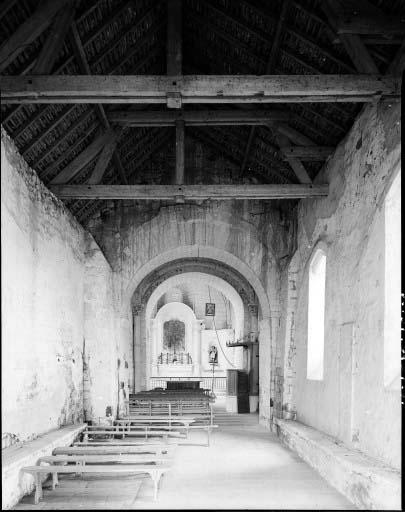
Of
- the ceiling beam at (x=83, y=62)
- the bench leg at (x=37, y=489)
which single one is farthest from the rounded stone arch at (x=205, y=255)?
the bench leg at (x=37, y=489)

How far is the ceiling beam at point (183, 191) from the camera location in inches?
393

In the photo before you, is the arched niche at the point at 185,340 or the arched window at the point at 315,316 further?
the arched niche at the point at 185,340

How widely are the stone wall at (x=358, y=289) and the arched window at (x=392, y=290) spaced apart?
11 cm

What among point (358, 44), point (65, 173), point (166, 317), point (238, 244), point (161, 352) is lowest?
point (161, 352)

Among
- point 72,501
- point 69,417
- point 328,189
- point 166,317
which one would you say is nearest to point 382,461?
point 72,501

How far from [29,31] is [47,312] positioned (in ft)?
16.0

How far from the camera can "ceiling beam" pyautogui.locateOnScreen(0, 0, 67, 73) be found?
659cm

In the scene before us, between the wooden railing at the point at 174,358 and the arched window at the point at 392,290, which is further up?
the arched window at the point at 392,290

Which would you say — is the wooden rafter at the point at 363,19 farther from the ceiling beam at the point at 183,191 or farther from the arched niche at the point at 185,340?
the arched niche at the point at 185,340

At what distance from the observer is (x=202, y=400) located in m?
15.3

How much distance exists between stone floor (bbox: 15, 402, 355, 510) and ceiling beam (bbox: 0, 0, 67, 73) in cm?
548

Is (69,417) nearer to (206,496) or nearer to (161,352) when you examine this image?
(206,496)

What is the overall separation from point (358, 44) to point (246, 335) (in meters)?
13.8

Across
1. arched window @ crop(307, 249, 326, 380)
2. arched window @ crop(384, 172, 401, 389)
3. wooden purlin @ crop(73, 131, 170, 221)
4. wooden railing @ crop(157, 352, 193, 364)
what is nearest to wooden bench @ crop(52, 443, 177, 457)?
arched window @ crop(384, 172, 401, 389)
